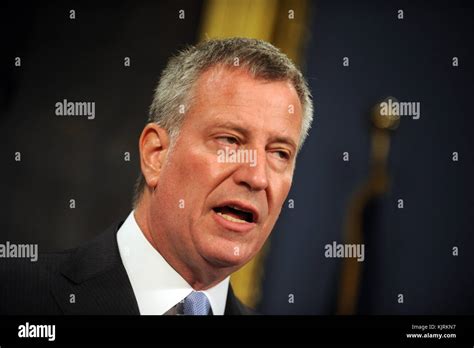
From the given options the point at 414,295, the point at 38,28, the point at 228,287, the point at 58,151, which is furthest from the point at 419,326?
the point at 38,28

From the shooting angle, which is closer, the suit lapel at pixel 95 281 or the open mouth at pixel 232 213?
the suit lapel at pixel 95 281

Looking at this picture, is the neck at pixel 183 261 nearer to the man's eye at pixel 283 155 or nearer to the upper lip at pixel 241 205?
the upper lip at pixel 241 205

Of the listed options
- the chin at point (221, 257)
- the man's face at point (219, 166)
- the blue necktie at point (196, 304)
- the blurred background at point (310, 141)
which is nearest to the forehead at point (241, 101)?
the man's face at point (219, 166)

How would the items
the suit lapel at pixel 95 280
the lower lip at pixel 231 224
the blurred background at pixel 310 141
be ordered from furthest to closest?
1. the blurred background at pixel 310 141
2. the lower lip at pixel 231 224
3. the suit lapel at pixel 95 280

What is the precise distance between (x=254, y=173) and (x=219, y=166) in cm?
15

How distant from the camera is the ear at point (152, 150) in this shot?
3.22m

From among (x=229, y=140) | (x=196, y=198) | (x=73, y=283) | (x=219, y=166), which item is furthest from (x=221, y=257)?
(x=73, y=283)

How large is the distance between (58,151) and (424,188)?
162cm

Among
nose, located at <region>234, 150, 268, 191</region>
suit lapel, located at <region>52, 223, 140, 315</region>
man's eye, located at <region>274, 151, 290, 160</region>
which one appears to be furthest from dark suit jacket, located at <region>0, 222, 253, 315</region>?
man's eye, located at <region>274, 151, 290, 160</region>

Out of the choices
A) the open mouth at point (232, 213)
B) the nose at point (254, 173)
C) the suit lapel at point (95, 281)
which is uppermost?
the nose at point (254, 173)

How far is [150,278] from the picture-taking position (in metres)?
3.15

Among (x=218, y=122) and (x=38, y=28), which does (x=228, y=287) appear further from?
(x=38, y=28)

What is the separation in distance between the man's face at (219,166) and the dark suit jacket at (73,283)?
232mm

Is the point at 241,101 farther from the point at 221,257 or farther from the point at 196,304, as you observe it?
the point at 196,304
